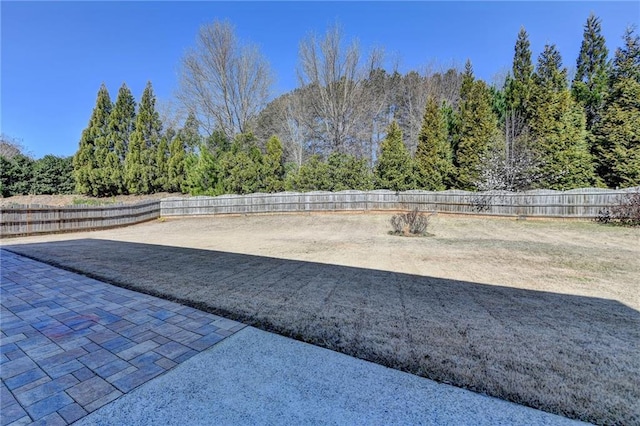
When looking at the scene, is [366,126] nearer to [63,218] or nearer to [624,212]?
[624,212]

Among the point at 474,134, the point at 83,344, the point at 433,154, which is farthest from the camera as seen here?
the point at 433,154

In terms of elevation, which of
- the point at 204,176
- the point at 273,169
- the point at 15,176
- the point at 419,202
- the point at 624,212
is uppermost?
the point at 15,176

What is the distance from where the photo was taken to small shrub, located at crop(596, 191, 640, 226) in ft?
29.4

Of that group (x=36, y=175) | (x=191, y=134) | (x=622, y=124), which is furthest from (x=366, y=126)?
(x=36, y=175)

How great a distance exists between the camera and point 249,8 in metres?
11.9

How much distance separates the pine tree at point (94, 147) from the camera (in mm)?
17266

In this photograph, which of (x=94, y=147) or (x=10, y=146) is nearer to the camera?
A: (x=94, y=147)

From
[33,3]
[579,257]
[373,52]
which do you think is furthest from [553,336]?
[373,52]

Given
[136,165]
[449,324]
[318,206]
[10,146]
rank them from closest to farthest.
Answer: [449,324] → [318,206] → [136,165] → [10,146]

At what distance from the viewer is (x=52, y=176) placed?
18.8 m

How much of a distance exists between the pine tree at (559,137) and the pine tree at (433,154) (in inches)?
154

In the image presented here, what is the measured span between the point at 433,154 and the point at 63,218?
53.9 ft

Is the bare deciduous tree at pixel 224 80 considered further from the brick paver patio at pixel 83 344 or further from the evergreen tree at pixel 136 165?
the brick paver patio at pixel 83 344

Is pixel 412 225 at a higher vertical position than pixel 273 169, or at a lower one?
lower
